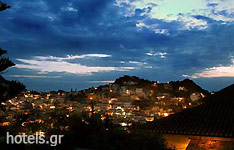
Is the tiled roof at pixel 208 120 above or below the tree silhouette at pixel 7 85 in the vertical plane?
below

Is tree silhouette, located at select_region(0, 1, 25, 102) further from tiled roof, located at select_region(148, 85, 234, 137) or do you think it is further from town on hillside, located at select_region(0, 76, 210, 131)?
town on hillside, located at select_region(0, 76, 210, 131)

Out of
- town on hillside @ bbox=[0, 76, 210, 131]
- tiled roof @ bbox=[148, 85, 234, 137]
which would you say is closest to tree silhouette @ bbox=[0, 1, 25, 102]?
tiled roof @ bbox=[148, 85, 234, 137]

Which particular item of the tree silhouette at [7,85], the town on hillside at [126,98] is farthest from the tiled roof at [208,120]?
the town on hillside at [126,98]

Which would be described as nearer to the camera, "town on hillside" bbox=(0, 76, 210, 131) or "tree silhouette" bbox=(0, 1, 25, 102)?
"tree silhouette" bbox=(0, 1, 25, 102)

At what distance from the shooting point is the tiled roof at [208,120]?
8188 mm

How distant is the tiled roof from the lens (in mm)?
8188

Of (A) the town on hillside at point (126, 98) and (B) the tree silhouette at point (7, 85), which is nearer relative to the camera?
(B) the tree silhouette at point (7, 85)

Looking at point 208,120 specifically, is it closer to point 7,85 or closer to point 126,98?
point 7,85

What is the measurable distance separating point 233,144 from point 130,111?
13.4 metres

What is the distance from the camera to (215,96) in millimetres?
9969

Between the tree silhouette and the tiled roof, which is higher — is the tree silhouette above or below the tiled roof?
above

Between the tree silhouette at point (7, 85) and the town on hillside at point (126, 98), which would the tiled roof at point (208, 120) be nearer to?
the tree silhouette at point (7, 85)

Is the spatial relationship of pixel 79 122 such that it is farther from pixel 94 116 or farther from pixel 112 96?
pixel 112 96

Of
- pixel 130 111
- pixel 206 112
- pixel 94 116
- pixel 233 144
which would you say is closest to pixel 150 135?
pixel 94 116
